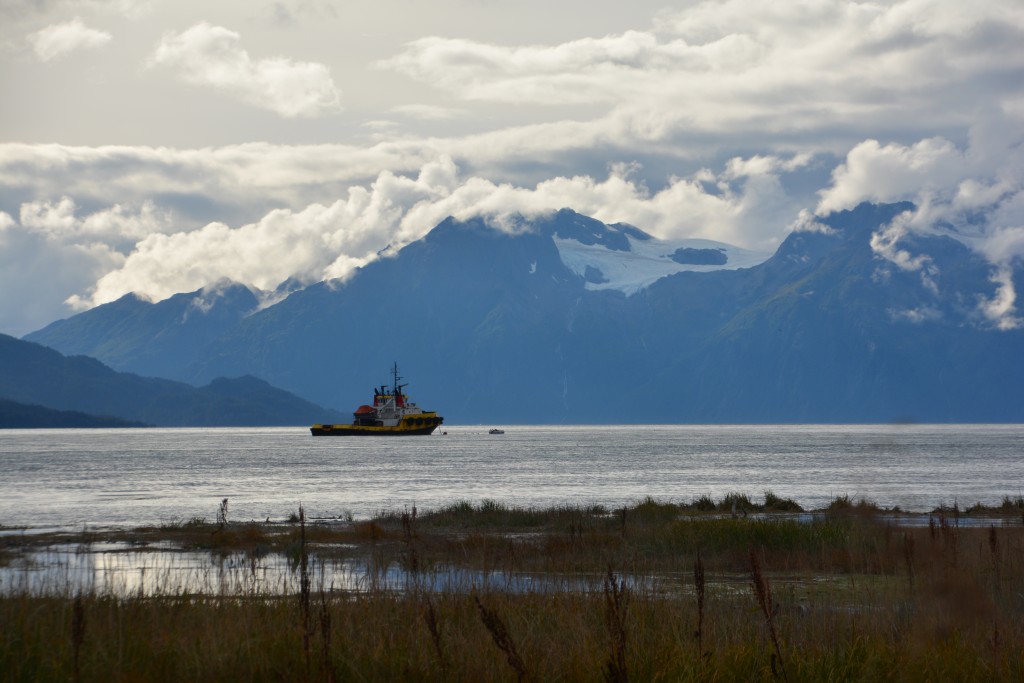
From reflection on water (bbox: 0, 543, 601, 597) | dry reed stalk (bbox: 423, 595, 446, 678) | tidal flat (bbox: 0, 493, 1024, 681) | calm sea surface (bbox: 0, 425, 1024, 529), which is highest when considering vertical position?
dry reed stalk (bbox: 423, 595, 446, 678)

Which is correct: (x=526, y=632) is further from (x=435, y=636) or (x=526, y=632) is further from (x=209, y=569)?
(x=209, y=569)

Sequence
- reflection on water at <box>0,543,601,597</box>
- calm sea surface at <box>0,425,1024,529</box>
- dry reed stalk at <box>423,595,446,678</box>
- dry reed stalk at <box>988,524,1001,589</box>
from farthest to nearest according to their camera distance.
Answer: calm sea surface at <box>0,425,1024,529</box> → reflection on water at <box>0,543,601,597</box> → dry reed stalk at <box>988,524,1001,589</box> → dry reed stalk at <box>423,595,446,678</box>

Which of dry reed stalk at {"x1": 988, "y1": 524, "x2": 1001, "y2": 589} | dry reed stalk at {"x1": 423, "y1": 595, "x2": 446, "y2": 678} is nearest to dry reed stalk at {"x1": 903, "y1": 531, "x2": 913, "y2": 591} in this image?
dry reed stalk at {"x1": 988, "y1": 524, "x2": 1001, "y2": 589}

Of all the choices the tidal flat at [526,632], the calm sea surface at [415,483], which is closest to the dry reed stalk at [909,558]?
the tidal flat at [526,632]

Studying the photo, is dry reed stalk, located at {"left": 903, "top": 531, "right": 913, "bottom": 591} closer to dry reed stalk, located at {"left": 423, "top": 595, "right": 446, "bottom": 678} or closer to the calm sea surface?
dry reed stalk, located at {"left": 423, "top": 595, "right": 446, "bottom": 678}

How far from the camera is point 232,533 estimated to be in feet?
123

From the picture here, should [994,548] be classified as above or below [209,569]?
above

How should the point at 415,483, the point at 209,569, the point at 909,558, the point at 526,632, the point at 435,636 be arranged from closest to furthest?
the point at 435,636, the point at 526,632, the point at 909,558, the point at 209,569, the point at 415,483

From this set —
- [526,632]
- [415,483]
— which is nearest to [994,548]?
[526,632]

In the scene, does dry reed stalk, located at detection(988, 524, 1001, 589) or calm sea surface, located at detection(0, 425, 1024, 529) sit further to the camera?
calm sea surface, located at detection(0, 425, 1024, 529)

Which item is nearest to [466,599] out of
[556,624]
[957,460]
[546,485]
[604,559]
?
[556,624]

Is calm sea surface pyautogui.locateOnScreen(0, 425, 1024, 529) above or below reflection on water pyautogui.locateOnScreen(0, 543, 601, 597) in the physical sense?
below

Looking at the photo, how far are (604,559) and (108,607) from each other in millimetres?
14708

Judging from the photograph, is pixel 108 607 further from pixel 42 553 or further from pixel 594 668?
pixel 42 553
